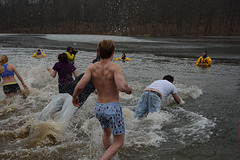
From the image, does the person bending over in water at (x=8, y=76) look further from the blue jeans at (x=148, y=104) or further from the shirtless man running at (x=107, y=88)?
the shirtless man running at (x=107, y=88)

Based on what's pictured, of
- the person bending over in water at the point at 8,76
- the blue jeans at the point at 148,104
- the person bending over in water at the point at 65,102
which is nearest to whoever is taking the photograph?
the person bending over in water at the point at 65,102

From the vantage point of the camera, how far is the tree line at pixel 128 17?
280 ft

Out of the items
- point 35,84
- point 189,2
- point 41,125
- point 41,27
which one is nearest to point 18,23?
point 41,27

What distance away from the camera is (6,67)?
6.88 meters

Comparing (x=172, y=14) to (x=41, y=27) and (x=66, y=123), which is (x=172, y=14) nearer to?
(x=41, y=27)

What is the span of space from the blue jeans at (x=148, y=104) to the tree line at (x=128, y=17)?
2939 inches

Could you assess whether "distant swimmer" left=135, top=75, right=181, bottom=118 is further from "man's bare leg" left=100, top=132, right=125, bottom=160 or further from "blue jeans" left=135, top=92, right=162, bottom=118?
"man's bare leg" left=100, top=132, right=125, bottom=160

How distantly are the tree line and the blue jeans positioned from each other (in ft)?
245

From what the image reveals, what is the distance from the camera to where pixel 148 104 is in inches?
227

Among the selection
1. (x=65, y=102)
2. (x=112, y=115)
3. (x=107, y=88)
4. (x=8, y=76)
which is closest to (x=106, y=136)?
(x=112, y=115)

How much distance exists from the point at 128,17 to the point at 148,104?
96.2 m

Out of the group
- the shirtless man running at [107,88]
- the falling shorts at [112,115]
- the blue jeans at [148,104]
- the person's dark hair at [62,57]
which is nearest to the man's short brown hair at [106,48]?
the shirtless man running at [107,88]

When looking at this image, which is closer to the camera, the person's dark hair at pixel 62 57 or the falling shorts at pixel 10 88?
the person's dark hair at pixel 62 57

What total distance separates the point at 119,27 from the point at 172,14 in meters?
22.7
